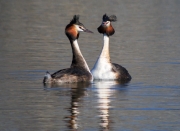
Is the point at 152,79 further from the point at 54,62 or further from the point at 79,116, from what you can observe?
the point at 79,116

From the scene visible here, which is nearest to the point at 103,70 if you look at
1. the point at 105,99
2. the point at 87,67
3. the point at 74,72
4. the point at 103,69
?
the point at 103,69

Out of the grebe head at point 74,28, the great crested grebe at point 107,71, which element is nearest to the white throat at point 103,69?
the great crested grebe at point 107,71

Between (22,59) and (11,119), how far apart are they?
26.5 feet

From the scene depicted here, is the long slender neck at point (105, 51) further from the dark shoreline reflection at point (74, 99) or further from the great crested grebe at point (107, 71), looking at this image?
the dark shoreline reflection at point (74, 99)

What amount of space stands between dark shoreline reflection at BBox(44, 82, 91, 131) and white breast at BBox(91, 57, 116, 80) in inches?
32.3

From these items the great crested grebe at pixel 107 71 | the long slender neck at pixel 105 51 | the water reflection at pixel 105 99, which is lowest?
the water reflection at pixel 105 99

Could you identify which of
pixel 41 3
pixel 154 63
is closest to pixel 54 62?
pixel 154 63

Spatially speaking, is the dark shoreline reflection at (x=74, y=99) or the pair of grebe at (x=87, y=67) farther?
the pair of grebe at (x=87, y=67)

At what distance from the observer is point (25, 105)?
51.0 feet

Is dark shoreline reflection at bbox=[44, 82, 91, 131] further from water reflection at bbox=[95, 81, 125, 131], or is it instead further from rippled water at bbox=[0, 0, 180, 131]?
water reflection at bbox=[95, 81, 125, 131]

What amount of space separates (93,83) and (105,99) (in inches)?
95.0

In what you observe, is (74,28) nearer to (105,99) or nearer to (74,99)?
(74,99)

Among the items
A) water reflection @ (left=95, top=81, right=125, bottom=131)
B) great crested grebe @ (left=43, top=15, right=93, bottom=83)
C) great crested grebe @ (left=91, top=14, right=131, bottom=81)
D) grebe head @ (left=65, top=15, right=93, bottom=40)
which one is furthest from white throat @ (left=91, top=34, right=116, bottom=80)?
grebe head @ (left=65, top=15, right=93, bottom=40)

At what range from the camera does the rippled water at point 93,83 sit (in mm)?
14133
